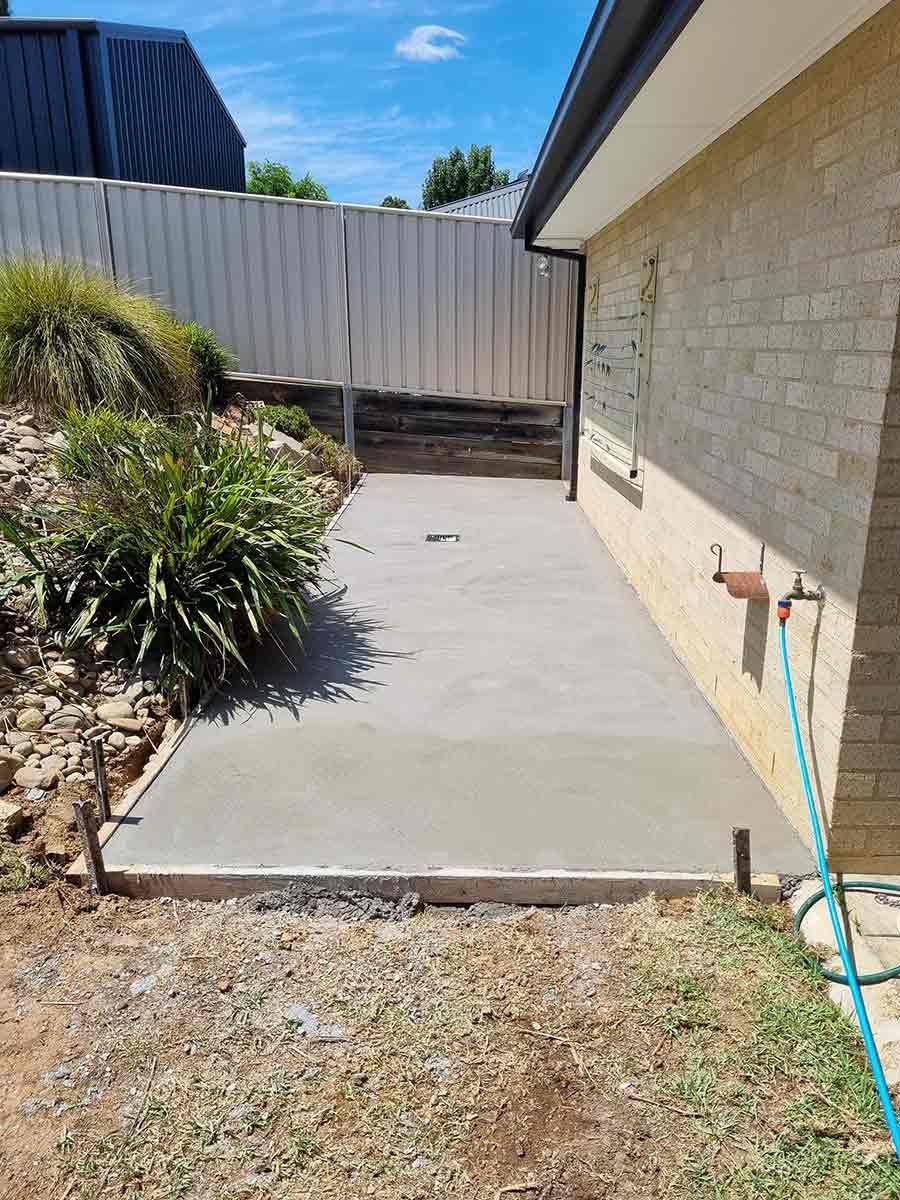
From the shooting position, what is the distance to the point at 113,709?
12.1 ft

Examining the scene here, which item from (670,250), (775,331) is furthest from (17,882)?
(670,250)

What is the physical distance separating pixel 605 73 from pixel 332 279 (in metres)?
6.67

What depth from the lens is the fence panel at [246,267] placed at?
8.95 meters

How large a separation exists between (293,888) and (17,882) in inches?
38.4

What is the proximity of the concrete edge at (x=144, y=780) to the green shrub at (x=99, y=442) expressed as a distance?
150cm

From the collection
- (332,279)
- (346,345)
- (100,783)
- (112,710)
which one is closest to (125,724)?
(112,710)

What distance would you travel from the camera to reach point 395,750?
346 centimetres

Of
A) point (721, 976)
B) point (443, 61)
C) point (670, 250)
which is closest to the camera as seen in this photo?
point (721, 976)

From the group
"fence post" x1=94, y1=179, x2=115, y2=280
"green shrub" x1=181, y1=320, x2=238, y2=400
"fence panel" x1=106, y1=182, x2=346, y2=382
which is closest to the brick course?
"green shrub" x1=181, y1=320, x2=238, y2=400

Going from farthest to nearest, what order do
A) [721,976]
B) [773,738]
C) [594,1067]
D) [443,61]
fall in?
1. [443,61]
2. [773,738]
3. [721,976]
4. [594,1067]

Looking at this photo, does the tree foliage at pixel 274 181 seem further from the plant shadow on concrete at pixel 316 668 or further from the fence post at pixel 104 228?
the plant shadow on concrete at pixel 316 668

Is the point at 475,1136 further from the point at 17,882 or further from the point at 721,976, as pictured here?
the point at 17,882

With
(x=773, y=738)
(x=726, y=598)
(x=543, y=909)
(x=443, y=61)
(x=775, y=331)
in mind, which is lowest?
(x=543, y=909)

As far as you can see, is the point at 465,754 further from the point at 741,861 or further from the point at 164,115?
the point at 164,115
